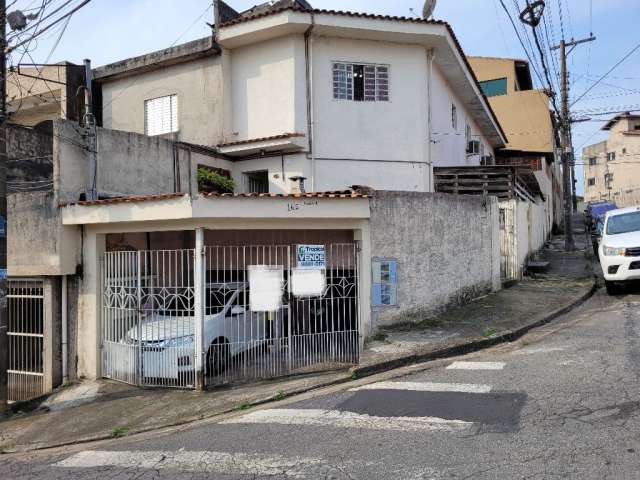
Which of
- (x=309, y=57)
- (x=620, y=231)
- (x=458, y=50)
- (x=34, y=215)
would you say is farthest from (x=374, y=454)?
(x=458, y=50)

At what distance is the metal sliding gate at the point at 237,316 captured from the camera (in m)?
7.50

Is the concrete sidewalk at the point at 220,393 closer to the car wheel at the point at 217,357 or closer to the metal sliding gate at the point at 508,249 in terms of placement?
the car wheel at the point at 217,357

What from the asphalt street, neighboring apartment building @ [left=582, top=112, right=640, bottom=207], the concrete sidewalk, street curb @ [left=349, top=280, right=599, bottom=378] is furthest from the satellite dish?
neighboring apartment building @ [left=582, top=112, right=640, bottom=207]

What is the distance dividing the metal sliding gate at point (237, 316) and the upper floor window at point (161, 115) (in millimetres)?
6943

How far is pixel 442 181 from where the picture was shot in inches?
541

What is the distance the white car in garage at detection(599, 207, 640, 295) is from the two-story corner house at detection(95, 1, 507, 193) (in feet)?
14.1

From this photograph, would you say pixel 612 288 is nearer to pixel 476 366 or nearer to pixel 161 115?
pixel 476 366

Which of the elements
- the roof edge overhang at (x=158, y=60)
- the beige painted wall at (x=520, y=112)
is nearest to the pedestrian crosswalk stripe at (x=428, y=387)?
the roof edge overhang at (x=158, y=60)

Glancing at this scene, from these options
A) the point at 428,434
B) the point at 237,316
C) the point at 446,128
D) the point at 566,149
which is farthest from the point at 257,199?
the point at 566,149

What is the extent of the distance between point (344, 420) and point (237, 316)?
3.08 metres

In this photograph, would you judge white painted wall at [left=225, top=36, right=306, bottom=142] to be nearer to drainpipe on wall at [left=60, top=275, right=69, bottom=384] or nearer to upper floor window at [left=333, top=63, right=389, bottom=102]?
upper floor window at [left=333, top=63, right=389, bottom=102]

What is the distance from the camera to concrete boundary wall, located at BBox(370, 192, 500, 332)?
28.1 ft

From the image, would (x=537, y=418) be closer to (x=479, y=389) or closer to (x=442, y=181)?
(x=479, y=389)

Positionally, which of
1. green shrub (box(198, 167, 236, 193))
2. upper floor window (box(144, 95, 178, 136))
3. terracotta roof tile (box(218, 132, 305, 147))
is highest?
upper floor window (box(144, 95, 178, 136))
